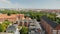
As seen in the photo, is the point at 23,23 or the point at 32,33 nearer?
the point at 32,33

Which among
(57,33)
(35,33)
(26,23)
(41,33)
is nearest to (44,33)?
(41,33)

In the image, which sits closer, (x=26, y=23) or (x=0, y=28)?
(x=0, y=28)

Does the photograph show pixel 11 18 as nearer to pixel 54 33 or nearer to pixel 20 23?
pixel 20 23

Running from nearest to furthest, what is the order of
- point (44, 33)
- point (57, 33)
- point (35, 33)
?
point (57, 33)
point (35, 33)
point (44, 33)

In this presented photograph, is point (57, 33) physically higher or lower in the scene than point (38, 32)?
higher

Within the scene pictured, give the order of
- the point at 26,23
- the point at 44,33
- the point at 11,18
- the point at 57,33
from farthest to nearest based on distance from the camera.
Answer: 1. the point at 11,18
2. the point at 26,23
3. the point at 44,33
4. the point at 57,33

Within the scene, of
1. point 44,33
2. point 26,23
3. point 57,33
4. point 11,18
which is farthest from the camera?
point 11,18

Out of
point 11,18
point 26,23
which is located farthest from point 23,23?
point 11,18

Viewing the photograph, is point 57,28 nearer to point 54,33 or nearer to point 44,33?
point 54,33

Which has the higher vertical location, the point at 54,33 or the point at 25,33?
the point at 54,33
